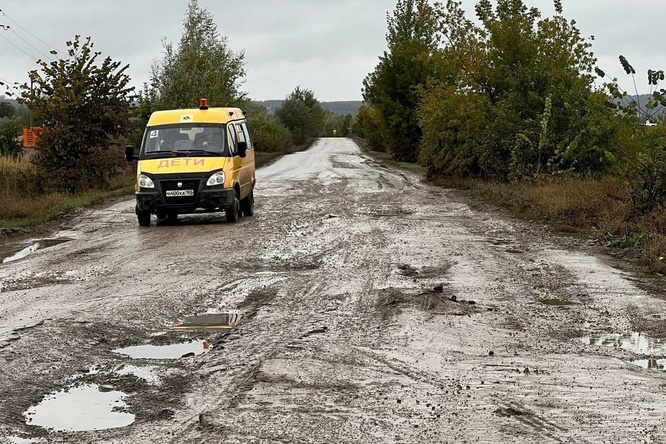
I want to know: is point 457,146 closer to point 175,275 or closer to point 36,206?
point 36,206

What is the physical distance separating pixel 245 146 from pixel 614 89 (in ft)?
24.3

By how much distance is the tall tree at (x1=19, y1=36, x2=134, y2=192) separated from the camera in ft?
90.0

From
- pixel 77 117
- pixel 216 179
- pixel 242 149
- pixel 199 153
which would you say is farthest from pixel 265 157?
pixel 216 179

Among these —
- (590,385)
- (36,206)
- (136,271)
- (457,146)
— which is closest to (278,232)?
(136,271)

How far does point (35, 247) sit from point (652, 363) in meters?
10.8

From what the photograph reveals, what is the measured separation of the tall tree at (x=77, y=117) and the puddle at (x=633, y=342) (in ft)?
70.5

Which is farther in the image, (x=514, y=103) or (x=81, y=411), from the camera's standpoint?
(x=514, y=103)

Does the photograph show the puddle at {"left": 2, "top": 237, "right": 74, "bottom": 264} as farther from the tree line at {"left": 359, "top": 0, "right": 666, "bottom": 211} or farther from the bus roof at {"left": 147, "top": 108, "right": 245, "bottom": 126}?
the tree line at {"left": 359, "top": 0, "right": 666, "bottom": 211}

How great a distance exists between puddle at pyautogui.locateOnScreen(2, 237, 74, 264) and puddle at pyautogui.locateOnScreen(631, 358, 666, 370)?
30.8ft

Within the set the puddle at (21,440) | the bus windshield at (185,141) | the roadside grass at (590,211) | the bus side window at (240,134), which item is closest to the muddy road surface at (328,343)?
the puddle at (21,440)

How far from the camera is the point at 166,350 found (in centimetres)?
796

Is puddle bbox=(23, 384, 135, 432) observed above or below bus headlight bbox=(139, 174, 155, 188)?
below

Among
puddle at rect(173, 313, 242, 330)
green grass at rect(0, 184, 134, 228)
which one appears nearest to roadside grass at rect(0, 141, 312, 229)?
green grass at rect(0, 184, 134, 228)

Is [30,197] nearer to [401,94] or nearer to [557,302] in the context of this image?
[557,302]
